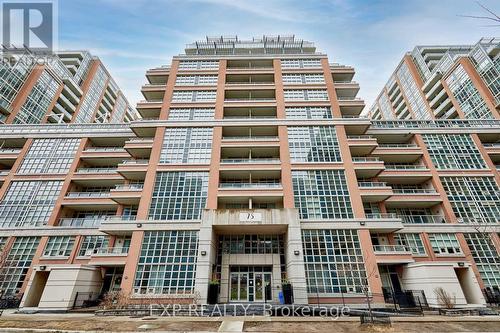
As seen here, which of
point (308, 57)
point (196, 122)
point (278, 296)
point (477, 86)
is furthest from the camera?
point (477, 86)

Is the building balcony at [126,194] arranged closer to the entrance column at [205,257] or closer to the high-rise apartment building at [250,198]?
the high-rise apartment building at [250,198]

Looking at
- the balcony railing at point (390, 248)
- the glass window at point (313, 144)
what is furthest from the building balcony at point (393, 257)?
the glass window at point (313, 144)

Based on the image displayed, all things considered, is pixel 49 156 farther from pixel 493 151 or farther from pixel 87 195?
pixel 493 151

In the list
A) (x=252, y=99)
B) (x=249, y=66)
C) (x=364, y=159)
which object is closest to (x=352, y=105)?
(x=364, y=159)

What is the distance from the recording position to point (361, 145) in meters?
31.3

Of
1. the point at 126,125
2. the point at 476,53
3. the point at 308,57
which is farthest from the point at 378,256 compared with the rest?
the point at 476,53

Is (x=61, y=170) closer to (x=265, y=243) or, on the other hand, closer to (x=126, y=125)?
(x=126, y=125)

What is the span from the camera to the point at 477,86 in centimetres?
4459

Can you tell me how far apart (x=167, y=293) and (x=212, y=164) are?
1443 cm

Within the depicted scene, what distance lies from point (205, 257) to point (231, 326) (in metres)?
11.6

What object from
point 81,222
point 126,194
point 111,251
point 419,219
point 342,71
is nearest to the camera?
point 111,251

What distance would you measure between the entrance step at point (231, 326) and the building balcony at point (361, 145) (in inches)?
1000

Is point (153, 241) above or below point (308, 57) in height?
below

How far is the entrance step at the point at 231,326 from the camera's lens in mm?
11117
